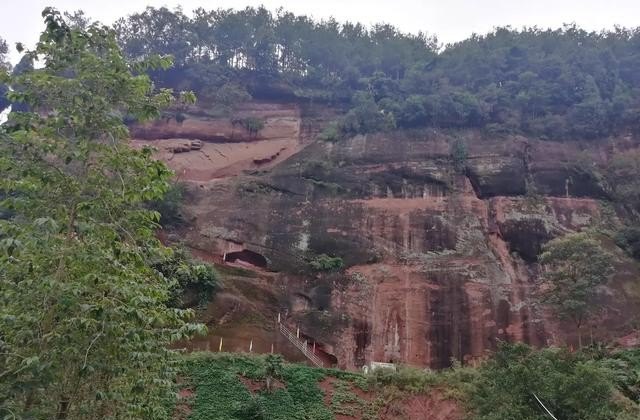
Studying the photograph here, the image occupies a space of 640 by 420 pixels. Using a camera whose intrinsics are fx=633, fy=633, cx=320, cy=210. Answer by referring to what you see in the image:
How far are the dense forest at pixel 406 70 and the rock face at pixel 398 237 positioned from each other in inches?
78.1

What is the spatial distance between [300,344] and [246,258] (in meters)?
5.47

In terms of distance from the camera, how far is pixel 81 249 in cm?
621

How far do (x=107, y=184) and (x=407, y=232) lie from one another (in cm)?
2155

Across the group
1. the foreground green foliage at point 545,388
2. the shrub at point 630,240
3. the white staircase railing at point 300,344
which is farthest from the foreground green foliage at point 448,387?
the shrub at point 630,240

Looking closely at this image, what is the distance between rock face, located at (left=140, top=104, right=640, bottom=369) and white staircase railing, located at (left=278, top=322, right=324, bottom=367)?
48 centimetres

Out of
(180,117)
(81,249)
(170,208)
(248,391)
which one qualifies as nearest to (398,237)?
(170,208)

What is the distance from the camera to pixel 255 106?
38.5m

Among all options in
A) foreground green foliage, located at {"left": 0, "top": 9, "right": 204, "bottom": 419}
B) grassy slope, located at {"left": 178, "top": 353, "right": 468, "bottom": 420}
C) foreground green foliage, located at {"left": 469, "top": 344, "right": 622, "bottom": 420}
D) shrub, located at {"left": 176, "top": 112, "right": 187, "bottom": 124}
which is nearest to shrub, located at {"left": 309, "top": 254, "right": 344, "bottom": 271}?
grassy slope, located at {"left": 178, "top": 353, "right": 468, "bottom": 420}

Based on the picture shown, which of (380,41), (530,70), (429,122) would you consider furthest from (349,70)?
(530,70)

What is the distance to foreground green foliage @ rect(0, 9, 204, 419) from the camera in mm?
5820

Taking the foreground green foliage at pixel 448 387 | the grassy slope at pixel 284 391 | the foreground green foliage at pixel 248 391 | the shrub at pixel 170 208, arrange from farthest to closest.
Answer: the shrub at pixel 170 208
the grassy slope at pixel 284 391
the foreground green foliage at pixel 248 391
the foreground green foliage at pixel 448 387

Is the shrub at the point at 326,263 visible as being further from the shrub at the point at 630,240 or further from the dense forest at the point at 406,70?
the shrub at the point at 630,240

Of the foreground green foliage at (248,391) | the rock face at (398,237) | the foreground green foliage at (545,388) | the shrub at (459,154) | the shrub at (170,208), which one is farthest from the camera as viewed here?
the shrub at (459,154)

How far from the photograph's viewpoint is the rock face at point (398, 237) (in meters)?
24.0
